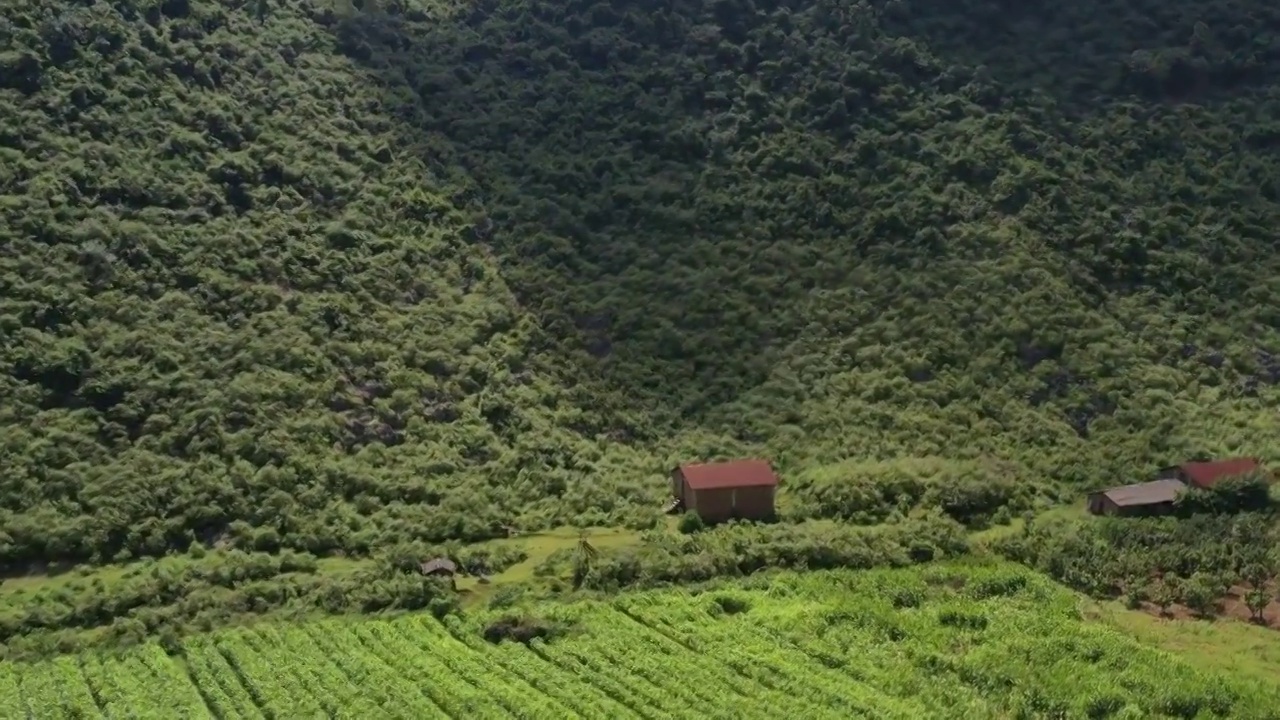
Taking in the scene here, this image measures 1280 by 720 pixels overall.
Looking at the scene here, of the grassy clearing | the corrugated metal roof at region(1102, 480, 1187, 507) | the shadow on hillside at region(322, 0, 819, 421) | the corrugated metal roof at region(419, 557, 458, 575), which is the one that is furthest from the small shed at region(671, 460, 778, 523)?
the corrugated metal roof at region(1102, 480, 1187, 507)

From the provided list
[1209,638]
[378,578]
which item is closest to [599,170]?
[378,578]

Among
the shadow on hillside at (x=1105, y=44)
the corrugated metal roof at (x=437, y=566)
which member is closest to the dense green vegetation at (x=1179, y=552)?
the corrugated metal roof at (x=437, y=566)

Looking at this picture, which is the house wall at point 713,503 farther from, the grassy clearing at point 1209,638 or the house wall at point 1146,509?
the house wall at point 1146,509

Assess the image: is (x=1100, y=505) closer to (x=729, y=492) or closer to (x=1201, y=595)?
(x=1201, y=595)

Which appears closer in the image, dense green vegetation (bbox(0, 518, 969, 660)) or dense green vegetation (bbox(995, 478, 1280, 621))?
dense green vegetation (bbox(0, 518, 969, 660))

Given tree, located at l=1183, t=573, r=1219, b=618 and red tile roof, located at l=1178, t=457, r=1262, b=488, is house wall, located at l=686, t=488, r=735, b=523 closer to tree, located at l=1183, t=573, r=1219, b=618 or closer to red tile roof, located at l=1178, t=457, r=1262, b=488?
tree, located at l=1183, t=573, r=1219, b=618
